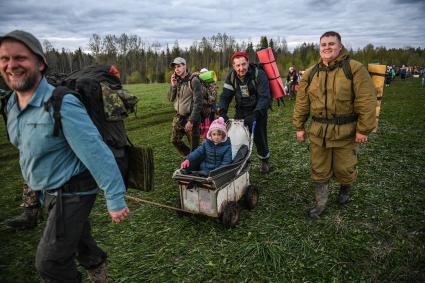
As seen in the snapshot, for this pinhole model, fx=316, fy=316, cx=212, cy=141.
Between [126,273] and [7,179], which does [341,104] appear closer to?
[126,273]

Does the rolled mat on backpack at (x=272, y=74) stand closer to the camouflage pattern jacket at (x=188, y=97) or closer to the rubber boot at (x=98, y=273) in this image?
the camouflage pattern jacket at (x=188, y=97)

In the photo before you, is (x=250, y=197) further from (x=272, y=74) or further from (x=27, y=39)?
(x=27, y=39)

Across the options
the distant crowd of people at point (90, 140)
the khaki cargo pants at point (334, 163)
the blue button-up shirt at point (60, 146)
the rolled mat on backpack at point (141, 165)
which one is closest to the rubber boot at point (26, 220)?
the distant crowd of people at point (90, 140)

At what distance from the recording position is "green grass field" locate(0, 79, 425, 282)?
416 centimetres

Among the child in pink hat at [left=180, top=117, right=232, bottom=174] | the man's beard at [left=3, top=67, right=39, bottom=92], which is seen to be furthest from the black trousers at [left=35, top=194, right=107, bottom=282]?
the child in pink hat at [left=180, top=117, right=232, bottom=174]

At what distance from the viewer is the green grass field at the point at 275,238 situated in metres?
4.16

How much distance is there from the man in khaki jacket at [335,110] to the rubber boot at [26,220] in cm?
492

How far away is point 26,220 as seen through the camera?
5.52m

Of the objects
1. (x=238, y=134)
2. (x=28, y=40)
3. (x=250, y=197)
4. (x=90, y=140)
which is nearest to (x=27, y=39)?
(x=28, y=40)

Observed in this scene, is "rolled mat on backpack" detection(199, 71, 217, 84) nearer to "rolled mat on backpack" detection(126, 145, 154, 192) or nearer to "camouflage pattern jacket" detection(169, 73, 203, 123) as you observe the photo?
"camouflage pattern jacket" detection(169, 73, 203, 123)

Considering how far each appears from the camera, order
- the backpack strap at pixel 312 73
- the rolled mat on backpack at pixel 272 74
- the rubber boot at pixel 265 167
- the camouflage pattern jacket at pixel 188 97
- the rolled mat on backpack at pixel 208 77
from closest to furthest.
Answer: the backpack strap at pixel 312 73 < the rolled mat on backpack at pixel 272 74 < the camouflage pattern jacket at pixel 188 97 < the rubber boot at pixel 265 167 < the rolled mat on backpack at pixel 208 77

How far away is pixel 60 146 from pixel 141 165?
970 millimetres

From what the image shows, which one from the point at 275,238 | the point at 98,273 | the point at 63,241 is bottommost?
the point at 275,238

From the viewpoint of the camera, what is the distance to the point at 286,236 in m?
4.96
